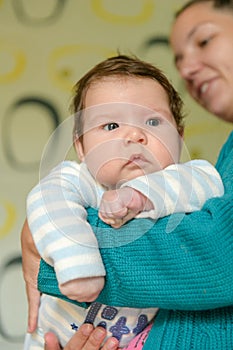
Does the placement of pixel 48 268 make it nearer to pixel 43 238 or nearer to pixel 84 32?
pixel 43 238

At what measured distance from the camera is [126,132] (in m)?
0.82

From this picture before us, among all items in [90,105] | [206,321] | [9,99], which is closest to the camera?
[206,321]

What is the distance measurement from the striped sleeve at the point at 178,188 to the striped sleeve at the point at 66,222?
88mm

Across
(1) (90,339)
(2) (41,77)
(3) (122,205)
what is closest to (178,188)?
(3) (122,205)

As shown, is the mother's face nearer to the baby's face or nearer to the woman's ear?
the baby's face

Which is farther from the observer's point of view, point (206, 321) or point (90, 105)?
point (90, 105)

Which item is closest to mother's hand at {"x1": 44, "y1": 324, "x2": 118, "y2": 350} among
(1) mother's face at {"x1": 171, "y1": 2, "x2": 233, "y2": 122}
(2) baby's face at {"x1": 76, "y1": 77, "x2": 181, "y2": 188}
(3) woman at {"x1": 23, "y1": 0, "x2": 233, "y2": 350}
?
(3) woman at {"x1": 23, "y1": 0, "x2": 233, "y2": 350}

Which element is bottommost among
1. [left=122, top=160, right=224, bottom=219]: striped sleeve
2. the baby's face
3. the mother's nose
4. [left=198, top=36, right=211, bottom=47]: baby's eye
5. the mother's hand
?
the mother's hand

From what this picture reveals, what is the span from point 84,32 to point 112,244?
1.17 meters

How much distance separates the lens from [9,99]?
167 cm

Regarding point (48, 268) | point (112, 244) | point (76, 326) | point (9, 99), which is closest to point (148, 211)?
point (112, 244)

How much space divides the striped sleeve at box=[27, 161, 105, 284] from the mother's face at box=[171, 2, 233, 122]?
307mm

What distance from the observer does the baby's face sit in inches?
31.7

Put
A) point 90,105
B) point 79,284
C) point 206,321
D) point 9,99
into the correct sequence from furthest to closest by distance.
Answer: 1. point 9,99
2. point 90,105
3. point 206,321
4. point 79,284
